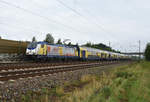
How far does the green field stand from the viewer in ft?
61.5

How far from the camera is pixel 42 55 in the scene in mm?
18203

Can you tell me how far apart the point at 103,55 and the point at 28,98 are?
115 feet

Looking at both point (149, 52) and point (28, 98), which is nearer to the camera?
point (28, 98)

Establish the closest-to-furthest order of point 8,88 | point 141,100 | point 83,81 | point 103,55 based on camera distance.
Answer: point 141,100, point 8,88, point 83,81, point 103,55

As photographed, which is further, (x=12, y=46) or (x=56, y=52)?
(x=56, y=52)

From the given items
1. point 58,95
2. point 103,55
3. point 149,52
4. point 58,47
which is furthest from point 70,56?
point 149,52

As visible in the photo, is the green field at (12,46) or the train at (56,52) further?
the green field at (12,46)

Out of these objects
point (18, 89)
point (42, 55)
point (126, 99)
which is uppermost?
point (42, 55)

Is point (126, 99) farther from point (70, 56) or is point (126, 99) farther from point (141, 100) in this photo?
point (70, 56)

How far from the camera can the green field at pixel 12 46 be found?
18.7 m

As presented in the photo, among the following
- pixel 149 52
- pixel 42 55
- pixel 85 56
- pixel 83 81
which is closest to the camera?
pixel 83 81

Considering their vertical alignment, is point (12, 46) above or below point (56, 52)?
above

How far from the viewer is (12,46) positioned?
20297 millimetres

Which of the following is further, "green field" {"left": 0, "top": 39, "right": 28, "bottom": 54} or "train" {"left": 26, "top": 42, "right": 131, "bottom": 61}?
"green field" {"left": 0, "top": 39, "right": 28, "bottom": 54}
